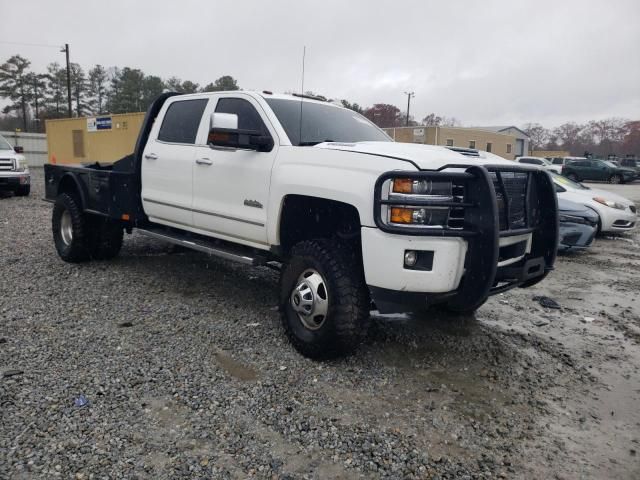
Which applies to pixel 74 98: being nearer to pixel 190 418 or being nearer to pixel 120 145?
pixel 120 145

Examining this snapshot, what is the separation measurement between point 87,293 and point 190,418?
2.87 metres

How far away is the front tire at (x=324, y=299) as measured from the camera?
353 centimetres

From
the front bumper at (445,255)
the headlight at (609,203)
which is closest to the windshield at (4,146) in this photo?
the front bumper at (445,255)

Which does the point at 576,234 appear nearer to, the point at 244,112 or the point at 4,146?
the point at 244,112

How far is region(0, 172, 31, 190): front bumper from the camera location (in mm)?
13453

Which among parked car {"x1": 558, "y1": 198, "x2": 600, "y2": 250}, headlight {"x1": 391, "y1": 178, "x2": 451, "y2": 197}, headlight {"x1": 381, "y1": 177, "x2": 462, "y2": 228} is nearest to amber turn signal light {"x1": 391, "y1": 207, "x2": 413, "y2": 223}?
headlight {"x1": 381, "y1": 177, "x2": 462, "y2": 228}

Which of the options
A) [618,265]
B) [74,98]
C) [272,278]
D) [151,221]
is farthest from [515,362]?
[74,98]

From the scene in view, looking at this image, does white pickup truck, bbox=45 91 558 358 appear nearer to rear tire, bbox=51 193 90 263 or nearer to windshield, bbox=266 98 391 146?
windshield, bbox=266 98 391 146

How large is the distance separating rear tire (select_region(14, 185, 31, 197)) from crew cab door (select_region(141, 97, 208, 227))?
34.6ft

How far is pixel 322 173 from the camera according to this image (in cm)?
365

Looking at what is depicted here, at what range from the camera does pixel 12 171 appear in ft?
44.6

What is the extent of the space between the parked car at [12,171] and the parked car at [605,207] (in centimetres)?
1304

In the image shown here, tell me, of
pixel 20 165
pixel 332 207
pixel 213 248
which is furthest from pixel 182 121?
pixel 20 165

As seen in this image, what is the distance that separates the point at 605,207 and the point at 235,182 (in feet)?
28.2
